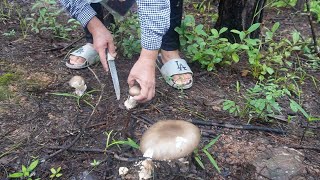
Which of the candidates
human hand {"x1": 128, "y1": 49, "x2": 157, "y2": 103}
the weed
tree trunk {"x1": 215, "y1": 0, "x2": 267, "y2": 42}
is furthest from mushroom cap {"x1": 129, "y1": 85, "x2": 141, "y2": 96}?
the weed

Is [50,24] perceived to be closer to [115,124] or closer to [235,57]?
[115,124]

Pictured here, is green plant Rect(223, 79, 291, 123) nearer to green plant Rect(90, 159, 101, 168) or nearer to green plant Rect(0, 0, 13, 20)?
green plant Rect(90, 159, 101, 168)

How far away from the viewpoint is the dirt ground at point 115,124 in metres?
1.84

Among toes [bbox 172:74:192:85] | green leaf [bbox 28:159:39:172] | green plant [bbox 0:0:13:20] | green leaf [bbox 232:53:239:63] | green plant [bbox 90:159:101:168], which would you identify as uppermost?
green plant [bbox 0:0:13:20]

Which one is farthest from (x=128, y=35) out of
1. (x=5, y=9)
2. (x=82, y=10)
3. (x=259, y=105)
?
(x=5, y=9)

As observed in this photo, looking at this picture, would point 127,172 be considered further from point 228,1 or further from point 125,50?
point 228,1

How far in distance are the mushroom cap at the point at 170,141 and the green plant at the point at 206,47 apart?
37.0 inches

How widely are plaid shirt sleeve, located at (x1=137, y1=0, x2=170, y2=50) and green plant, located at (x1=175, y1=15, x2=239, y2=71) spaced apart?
0.67 m

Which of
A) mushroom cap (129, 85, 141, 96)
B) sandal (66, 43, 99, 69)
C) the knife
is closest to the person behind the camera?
mushroom cap (129, 85, 141, 96)

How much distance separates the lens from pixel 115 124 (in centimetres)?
210

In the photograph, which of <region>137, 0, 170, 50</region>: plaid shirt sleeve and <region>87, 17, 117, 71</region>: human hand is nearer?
<region>137, 0, 170, 50</region>: plaid shirt sleeve

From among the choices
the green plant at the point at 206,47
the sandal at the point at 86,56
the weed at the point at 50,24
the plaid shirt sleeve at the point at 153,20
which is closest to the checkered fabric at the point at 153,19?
the plaid shirt sleeve at the point at 153,20

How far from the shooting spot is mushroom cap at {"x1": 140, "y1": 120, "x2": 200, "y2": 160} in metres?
1.63

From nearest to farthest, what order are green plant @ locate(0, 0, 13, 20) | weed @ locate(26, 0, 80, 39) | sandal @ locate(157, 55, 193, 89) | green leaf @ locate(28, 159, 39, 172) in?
green leaf @ locate(28, 159, 39, 172), sandal @ locate(157, 55, 193, 89), weed @ locate(26, 0, 80, 39), green plant @ locate(0, 0, 13, 20)
